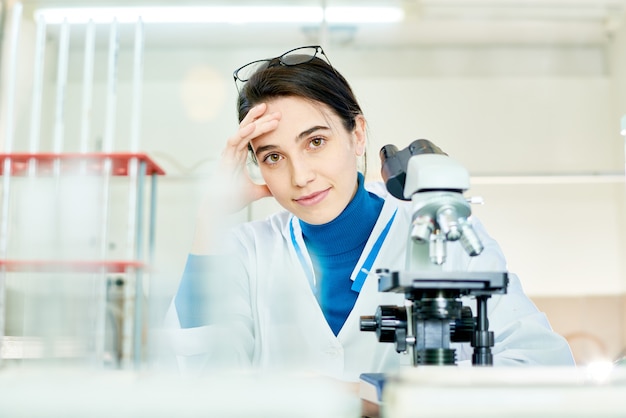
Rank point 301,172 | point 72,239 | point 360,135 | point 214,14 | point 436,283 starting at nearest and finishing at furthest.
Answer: point 436,283 < point 301,172 < point 360,135 < point 72,239 < point 214,14

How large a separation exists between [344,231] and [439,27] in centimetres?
254

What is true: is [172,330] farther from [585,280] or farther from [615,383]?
[585,280]

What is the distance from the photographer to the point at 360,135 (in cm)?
161

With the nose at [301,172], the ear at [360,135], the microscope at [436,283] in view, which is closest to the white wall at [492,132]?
the ear at [360,135]

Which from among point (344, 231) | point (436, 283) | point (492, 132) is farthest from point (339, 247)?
point (492, 132)

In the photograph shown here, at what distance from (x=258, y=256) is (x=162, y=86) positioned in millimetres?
2292

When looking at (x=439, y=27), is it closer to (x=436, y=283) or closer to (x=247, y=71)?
(x=247, y=71)

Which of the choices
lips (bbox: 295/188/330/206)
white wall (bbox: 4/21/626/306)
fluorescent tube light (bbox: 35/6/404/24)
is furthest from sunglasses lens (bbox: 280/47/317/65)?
fluorescent tube light (bbox: 35/6/404/24)

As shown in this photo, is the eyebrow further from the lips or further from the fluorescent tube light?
the fluorescent tube light

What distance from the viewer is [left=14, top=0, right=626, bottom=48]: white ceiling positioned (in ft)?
11.9

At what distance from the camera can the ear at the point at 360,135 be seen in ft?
5.21

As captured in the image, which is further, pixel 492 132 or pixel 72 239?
pixel 492 132

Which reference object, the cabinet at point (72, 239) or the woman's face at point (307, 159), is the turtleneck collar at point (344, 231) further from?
the cabinet at point (72, 239)

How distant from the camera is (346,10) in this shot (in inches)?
141
